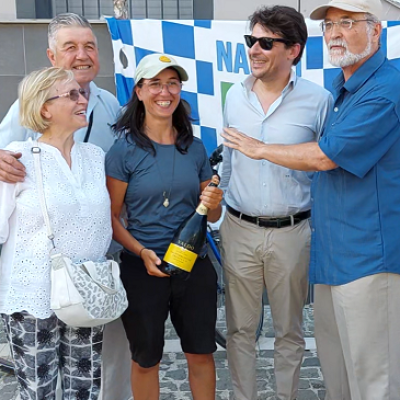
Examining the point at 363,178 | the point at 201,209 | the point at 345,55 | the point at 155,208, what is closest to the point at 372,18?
the point at 345,55

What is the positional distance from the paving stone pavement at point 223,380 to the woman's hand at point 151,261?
1305 millimetres

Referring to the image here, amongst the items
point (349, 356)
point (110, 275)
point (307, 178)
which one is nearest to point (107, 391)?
point (110, 275)

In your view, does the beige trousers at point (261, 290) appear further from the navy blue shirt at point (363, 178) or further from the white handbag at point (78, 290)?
the white handbag at point (78, 290)

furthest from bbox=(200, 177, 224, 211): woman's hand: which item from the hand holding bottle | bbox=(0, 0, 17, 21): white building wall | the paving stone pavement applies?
bbox=(0, 0, 17, 21): white building wall

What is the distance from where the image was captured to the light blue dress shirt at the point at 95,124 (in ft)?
9.29

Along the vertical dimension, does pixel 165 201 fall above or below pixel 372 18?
below

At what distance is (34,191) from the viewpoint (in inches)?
90.1

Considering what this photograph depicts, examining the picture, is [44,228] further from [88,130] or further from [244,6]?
[244,6]

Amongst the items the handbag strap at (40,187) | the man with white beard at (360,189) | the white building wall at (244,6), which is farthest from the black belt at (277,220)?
the white building wall at (244,6)

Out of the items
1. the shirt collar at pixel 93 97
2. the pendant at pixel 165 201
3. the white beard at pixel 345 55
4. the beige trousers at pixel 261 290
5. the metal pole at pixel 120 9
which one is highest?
the metal pole at pixel 120 9

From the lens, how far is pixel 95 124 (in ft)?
9.94

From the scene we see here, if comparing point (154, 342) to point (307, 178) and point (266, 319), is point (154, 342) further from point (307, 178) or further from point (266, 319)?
point (266, 319)

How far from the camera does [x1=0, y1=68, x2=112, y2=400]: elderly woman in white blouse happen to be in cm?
230

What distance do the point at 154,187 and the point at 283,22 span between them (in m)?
1.13
